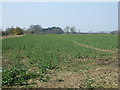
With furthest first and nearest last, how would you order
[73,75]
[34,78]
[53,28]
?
[53,28] < [73,75] < [34,78]

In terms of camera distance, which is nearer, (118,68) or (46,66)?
(118,68)

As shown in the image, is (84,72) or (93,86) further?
(84,72)

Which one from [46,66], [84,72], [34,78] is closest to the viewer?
[34,78]

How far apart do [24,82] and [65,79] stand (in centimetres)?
179

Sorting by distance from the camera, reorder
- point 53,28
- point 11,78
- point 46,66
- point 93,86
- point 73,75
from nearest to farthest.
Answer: point 93,86, point 11,78, point 73,75, point 46,66, point 53,28

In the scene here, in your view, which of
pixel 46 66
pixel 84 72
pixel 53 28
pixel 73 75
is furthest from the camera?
pixel 53 28

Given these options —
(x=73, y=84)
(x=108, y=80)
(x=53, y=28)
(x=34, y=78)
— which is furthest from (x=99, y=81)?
(x=53, y=28)

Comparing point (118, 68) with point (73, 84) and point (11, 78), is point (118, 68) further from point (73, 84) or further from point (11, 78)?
point (11, 78)

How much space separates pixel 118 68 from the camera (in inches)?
426

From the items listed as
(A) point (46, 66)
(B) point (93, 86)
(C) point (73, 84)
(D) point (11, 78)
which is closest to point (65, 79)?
(C) point (73, 84)

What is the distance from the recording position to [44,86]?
7539 mm

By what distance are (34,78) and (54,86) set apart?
62.3 inches

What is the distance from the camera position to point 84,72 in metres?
10.2

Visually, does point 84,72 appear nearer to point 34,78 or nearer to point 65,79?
point 65,79
